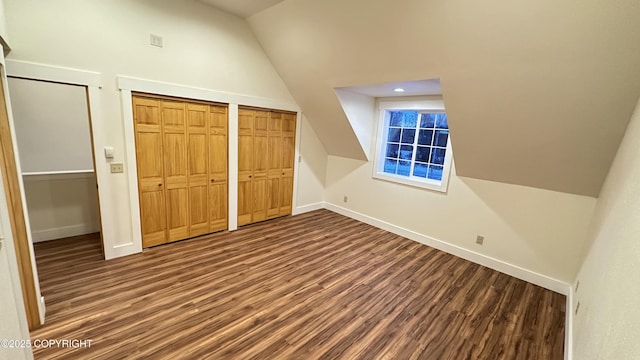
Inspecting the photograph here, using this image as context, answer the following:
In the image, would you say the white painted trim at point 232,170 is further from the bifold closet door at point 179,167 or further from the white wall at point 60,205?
the white wall at point 60,205

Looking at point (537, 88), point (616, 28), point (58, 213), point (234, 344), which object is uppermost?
point (616, 28)

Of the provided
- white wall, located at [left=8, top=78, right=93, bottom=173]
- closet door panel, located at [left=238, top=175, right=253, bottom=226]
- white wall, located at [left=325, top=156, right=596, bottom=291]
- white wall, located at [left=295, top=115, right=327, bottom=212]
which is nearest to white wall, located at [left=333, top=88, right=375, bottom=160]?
white wall, located at [left=325, top=156, right=596, bottom=291]

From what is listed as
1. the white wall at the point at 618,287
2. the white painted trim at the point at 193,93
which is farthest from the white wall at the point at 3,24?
the white wall at the point at 618,287

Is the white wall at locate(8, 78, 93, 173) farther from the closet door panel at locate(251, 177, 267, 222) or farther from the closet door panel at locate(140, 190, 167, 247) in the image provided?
the closet door panel at locate(251, 177, 267, 222)

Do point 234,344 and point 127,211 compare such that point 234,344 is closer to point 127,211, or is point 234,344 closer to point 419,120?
point 127,211

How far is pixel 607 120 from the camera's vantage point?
6.98 ft

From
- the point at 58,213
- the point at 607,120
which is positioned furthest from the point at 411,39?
the point at 58,213

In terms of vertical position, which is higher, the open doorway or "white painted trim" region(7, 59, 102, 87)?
Answer: "white painted trim" region(7, 59, 102, 87)

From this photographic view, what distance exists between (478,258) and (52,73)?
17.5ft

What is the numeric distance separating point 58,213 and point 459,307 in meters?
5.17

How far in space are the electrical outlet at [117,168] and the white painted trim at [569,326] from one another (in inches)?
180

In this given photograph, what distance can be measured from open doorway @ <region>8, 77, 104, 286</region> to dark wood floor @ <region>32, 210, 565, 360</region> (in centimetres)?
25

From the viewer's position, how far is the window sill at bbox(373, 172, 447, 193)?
12.5 ft

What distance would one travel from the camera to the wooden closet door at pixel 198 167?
347 centimetres
